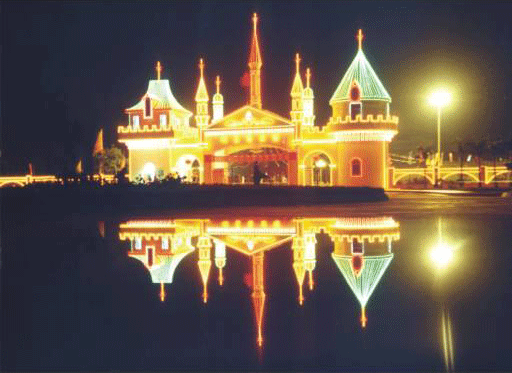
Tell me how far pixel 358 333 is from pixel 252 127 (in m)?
36.2

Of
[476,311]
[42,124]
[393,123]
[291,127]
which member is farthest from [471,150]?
[476,311]

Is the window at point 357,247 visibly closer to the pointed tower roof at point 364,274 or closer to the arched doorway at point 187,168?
the pointed tower roof at point 364,274

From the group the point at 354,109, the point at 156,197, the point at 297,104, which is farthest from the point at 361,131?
the point at 156,197

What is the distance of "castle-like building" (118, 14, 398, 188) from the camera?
Result: 130ft

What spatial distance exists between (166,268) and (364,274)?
2917 millimetres

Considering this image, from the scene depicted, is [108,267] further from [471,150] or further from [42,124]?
[471,150]

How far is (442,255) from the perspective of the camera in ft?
33.5

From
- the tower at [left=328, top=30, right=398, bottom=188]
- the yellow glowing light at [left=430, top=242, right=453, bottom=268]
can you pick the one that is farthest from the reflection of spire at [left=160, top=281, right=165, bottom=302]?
the tower at [left=328, top=30, right=398, bottom=188]

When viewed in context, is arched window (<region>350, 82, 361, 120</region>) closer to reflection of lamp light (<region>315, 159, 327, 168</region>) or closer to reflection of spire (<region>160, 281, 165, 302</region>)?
reflection of lamp light (<region>315, 159, 327, 168</region>)

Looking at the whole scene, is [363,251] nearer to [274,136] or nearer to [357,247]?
[357,247]

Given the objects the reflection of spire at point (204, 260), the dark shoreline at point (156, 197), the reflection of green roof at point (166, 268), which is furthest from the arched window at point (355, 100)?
the reflection of green roof at point (166, 268)

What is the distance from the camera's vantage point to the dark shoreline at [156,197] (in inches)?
851

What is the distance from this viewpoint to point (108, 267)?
939 centimetres

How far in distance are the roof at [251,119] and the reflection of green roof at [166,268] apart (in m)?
31.0
